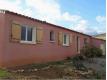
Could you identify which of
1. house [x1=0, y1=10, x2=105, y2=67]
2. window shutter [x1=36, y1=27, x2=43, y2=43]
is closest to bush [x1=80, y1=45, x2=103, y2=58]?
house [x1=0, y1=10, x2=105, y2=67]

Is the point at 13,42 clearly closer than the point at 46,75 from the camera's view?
No

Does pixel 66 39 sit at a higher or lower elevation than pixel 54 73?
higher

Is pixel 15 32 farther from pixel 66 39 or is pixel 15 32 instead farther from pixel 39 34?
pixel 66 39

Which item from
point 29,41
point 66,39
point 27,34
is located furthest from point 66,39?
point 27,34

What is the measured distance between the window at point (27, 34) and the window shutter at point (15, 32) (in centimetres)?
78

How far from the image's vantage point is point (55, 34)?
2195 centimetres

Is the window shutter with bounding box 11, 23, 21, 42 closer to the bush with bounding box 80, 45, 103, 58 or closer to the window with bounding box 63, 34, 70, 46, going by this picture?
the window with bounding box 63, 34, 70, 46

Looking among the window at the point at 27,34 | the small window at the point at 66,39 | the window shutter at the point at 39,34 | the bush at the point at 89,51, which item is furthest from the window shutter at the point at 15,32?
the bush at the point at 89,51

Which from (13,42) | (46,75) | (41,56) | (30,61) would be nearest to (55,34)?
(41,56)

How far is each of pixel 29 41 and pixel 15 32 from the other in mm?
2135

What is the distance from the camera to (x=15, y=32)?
1571 centimetres

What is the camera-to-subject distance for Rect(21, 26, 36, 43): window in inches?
669

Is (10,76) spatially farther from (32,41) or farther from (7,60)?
(32,41)

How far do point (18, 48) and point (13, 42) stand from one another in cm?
75
